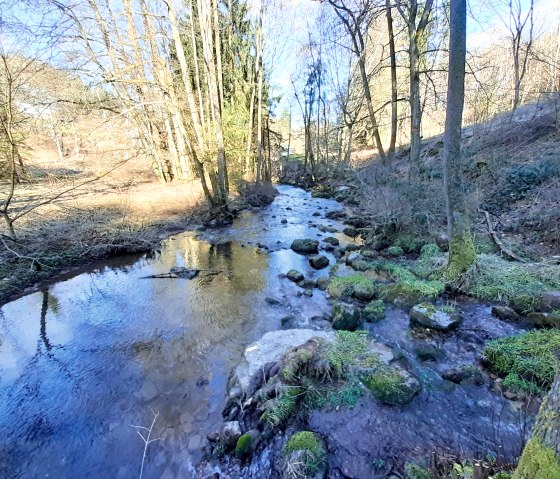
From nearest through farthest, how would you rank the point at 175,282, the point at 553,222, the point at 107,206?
the point at 553,222 → the point at 175,282 → the point at 107,206

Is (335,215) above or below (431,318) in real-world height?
above

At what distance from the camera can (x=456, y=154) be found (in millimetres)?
5043

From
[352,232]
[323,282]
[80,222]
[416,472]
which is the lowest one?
[416,472]

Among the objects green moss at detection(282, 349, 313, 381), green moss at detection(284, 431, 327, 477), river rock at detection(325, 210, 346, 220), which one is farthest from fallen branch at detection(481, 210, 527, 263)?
river rock at detection(325, 210, 346, 220)

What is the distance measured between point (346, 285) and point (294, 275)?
1.54 meters

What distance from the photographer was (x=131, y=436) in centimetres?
348

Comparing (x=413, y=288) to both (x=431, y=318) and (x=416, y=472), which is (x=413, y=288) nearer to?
(x=431, y=318)

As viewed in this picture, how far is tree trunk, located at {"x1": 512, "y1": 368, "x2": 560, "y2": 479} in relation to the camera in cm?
114

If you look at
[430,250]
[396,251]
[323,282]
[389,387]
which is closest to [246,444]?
[389,387]

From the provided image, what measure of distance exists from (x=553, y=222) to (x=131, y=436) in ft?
28.7

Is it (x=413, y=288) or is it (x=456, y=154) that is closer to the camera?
(x=456, y=154)

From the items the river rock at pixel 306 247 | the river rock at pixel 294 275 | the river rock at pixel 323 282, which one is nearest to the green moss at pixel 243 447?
the river rock at pixel 323 282

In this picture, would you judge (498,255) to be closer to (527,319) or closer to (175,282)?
(527,319)

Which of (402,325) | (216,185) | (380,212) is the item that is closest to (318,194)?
(216,185)
